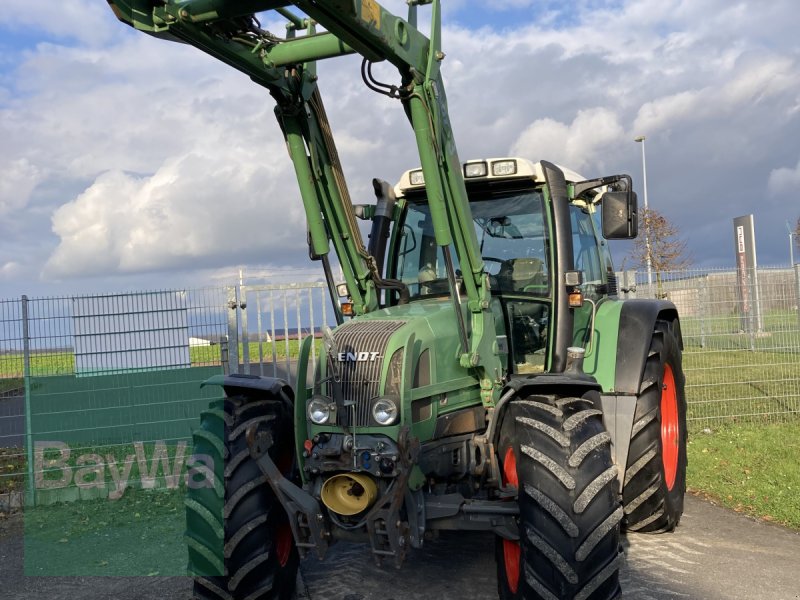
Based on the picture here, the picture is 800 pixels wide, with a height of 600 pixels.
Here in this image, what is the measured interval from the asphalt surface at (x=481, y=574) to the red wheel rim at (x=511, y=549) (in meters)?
0.58

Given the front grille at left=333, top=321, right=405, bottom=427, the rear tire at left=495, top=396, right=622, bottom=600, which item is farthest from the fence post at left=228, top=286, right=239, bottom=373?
the rear tire at left=495, top=396, right=622, bottom=600

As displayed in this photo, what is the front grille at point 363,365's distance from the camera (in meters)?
3.96

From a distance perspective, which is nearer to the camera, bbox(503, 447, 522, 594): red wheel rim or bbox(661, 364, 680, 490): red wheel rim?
bbox(503, 447, 522, 594): red wheel rim

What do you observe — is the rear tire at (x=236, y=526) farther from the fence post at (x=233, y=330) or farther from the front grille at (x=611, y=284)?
the fence post at (x=233, y=330)

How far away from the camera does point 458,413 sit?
4.42m

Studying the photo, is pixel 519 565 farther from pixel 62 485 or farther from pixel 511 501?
pixel 62 485

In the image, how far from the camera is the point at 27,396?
791 centimetres

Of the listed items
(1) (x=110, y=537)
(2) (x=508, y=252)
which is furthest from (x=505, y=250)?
(1) (x=110, y=537)

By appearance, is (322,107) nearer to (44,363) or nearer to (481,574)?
(481,574)

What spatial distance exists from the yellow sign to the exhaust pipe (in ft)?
7.36

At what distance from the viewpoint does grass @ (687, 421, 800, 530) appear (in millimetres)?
6484

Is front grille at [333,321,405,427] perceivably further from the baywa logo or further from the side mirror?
the baywa logo

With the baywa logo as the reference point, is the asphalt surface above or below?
below

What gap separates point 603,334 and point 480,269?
159 centimetres
